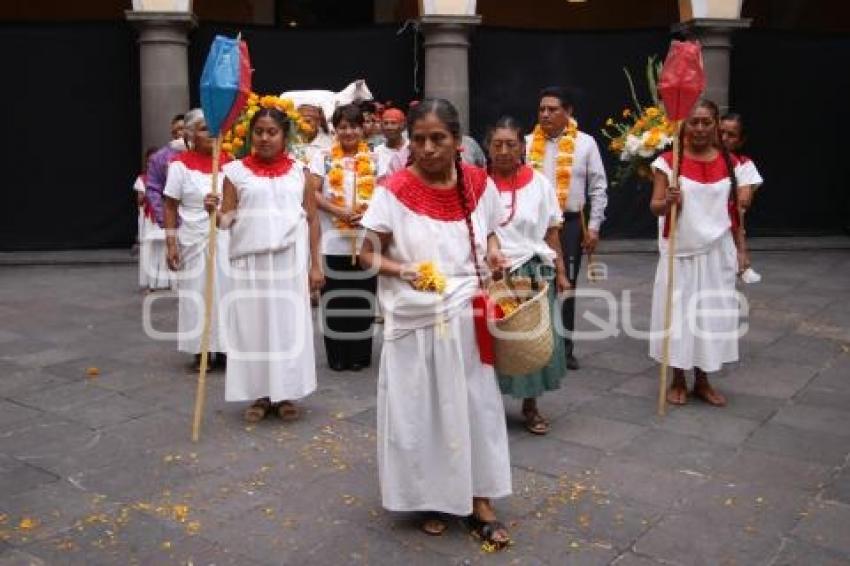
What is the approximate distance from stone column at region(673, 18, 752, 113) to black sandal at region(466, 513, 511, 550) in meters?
10.0

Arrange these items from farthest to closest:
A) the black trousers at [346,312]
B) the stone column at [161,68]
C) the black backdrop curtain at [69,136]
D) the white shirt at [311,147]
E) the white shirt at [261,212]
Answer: the black backdrop curtain at [69,136], the stone column at [161,68], the black trousers at [346,312], the white shirt at [311,147], the white shirt at [261,212]

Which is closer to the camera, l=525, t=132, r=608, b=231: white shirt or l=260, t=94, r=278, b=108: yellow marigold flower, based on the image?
l=260, t=94, r=278, b=108: yellow marigold flower

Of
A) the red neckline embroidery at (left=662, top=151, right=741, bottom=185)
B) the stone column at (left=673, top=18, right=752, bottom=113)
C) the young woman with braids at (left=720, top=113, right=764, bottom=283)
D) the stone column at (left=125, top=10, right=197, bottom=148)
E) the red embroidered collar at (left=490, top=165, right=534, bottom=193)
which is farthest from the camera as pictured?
the stone column at (left=673, top=18, right=752, bottom=113)

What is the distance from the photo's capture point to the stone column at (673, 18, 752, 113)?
493 inches

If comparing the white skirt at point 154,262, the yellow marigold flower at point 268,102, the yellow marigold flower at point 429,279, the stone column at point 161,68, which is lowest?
the white skirt at point 154,262

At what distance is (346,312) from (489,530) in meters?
3.23

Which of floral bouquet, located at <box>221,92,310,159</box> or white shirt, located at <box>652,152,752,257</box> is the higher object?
floral bouquet, located at <box>221,92,310,159</box>

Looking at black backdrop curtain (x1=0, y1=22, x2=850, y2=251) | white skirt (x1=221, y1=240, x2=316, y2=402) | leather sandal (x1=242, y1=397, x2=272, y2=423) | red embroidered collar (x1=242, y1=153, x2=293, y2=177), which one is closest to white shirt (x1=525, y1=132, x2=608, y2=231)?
red embroidered collar (x1=242, y1=153, x2=293, y2=177)

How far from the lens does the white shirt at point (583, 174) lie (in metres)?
6.57

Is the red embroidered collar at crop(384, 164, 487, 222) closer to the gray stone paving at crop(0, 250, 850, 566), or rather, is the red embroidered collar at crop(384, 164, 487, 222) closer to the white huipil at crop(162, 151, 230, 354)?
the gray stone paving at crop(0, 250, 850, 566)

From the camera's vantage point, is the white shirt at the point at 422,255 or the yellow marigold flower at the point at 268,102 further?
the yellow marigold flower at the point at 268,102

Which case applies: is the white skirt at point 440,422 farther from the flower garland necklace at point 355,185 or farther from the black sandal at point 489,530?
the flower garland necklace at point 355,185

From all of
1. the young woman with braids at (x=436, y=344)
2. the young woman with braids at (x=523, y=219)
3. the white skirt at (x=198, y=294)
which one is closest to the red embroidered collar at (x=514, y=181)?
the young woman with braids at (x=523, y=219)

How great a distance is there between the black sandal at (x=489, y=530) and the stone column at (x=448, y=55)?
8733 mm
